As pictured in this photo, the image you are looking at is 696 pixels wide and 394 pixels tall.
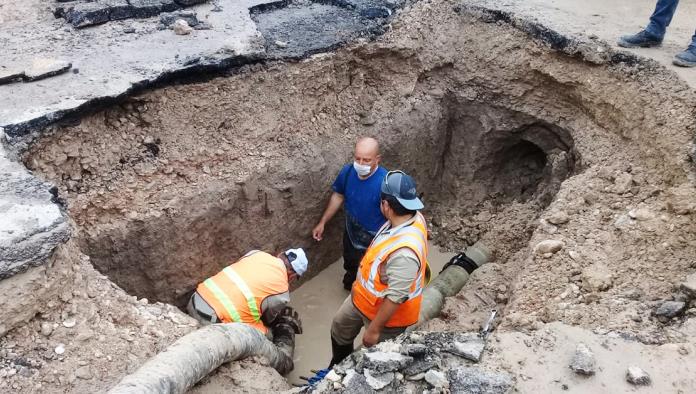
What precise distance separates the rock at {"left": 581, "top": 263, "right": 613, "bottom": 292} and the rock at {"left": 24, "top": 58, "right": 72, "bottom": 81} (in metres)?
3.81

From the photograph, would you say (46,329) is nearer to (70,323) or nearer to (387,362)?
(70,323)

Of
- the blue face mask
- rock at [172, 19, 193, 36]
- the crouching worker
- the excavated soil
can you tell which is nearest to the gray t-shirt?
the crouching worker

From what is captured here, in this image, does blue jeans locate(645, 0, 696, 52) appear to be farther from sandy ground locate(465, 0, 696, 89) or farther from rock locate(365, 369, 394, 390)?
rock locate(365, 369, 394, 390)

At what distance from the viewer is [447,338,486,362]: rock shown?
292 cm

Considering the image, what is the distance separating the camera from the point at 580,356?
9.37 feet

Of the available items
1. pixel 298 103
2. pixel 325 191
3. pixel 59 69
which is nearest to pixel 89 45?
pixel 59 69

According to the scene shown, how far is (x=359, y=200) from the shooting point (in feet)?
16.0

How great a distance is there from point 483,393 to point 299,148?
2.90 meters

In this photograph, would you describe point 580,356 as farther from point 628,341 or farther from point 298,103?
point 298,103

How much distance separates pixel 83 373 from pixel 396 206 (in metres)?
1.91

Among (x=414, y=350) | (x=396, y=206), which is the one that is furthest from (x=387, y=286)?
(x=414, y=350)

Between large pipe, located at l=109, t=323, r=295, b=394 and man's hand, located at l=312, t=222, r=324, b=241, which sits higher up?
large pipe, located at l=109, t=323, r=295, b=394

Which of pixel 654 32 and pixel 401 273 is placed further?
pixel 654 32

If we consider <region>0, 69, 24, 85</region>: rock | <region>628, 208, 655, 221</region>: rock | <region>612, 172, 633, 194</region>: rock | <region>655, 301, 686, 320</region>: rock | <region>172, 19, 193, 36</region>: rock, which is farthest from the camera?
<region>172, 19, 193, 36</region>: rock
